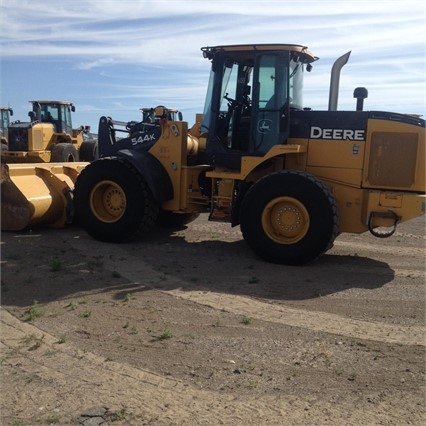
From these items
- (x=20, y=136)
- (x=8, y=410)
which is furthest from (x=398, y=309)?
(x=20, y=136)

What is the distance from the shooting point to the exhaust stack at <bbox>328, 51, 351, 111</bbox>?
8.02 m

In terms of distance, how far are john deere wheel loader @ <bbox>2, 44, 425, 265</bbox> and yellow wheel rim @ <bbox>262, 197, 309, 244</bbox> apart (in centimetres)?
1

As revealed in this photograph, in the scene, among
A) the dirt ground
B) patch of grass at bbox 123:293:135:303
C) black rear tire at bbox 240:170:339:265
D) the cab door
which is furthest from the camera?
the cab door

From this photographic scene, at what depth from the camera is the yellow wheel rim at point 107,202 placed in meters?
8.56

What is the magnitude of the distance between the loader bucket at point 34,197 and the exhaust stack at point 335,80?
461 cm

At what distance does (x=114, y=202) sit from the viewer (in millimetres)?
8656

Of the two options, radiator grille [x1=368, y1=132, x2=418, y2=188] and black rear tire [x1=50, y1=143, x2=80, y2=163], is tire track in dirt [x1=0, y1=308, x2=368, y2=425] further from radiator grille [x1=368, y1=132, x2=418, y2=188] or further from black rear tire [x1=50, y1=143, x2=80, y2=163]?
black rear tire [x1=50, y1=143, x2=80, y2=163]

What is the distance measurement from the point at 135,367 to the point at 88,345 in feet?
1.94

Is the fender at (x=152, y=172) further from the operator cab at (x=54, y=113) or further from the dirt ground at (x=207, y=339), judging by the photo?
the operator cab at (x=54, y=113)

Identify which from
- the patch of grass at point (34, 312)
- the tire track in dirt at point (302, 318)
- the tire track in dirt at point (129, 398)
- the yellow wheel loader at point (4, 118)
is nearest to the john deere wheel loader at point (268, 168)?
the tire track in dirt at point (302, 318)

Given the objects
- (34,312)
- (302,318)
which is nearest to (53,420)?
(34,312)

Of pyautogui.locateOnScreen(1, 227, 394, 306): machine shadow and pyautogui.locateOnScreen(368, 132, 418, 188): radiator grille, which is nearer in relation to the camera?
pyautogui.locateOnScreen(1, 227, 394, 306): machine shadow

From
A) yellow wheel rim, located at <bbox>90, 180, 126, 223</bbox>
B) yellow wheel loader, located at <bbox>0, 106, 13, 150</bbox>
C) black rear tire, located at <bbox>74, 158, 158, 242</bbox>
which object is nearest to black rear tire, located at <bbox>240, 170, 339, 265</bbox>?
black rear tire, located at <bbox>74, 158, 158, 242</bbox>

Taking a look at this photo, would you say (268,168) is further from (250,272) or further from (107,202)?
(107,202)
